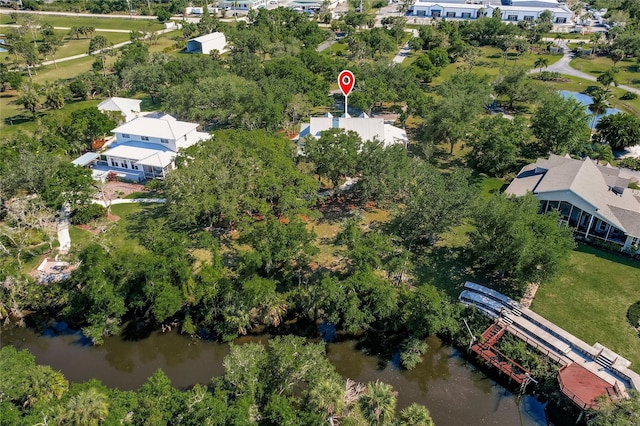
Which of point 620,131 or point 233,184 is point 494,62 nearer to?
point 620,131

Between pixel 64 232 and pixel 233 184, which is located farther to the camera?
pixel 64 232

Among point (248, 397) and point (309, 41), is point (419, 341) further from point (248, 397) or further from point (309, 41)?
point (309, 41)

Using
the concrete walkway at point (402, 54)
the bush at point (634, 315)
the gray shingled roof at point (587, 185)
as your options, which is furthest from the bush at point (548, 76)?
the bush at point (634, 315)

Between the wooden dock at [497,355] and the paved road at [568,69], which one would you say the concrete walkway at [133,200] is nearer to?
the wooden dock at [497,355]

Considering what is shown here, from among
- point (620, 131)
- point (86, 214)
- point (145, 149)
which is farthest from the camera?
point (620, 131)

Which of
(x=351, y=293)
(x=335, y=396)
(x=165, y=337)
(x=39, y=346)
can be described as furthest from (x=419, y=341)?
(x=39, y=346)

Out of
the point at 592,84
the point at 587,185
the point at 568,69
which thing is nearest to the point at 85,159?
the point at 587,185

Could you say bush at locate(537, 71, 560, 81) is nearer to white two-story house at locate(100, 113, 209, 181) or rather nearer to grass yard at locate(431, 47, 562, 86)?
grass yard at locate(431, 47, 562, 86)

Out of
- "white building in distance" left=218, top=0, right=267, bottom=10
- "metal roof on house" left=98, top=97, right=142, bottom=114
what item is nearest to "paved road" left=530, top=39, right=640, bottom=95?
"metal roof on house" left=98, top=97, right=142, bottom=114

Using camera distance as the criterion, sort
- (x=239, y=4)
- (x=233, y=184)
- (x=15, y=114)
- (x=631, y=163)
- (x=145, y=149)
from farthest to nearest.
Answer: (x=239, y=4) → (x=15, y=114) → (x=145, y=149) → (x=631, y=163) → (x=233, y=184)
